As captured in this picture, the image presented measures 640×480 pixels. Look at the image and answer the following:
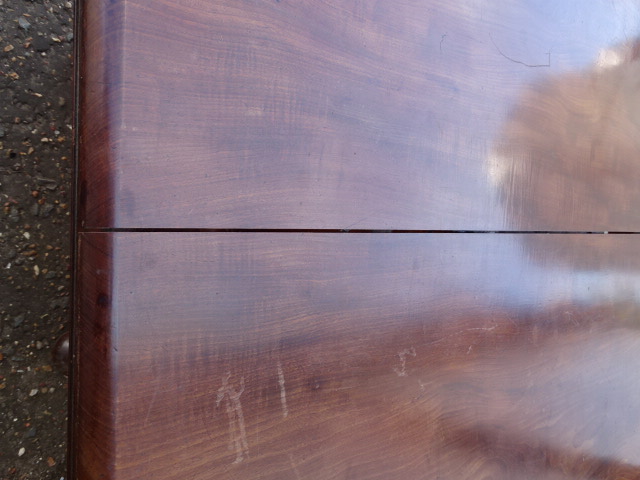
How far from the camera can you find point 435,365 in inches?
23.2

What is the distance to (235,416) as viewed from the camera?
469mm

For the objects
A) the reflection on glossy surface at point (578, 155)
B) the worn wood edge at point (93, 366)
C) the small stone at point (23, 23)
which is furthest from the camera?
the reflection on glossy surface at point (578, 155)

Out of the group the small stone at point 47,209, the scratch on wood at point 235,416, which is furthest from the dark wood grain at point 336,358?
the small stone at point 47,209

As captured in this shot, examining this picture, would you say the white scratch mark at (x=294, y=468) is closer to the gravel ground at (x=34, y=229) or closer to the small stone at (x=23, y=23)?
the gravel ground at (x=34, y=229)

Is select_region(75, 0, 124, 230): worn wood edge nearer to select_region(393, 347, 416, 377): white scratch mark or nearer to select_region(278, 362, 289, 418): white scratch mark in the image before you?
select_region(278, 362, 289, 418): white scratch mark

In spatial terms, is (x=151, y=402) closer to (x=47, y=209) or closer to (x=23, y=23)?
(x=47, y=209)

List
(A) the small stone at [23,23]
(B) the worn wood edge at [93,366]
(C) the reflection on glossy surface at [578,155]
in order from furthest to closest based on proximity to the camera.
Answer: (C) the reflection on glossy surface at [578,155] < (A) the small stone at [23,23] < (B) the worn wood edge at [93,366]

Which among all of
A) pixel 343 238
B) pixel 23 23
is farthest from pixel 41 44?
pixel 343 238

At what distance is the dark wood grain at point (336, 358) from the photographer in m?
0.43

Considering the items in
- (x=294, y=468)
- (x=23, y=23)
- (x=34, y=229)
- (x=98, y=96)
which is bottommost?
(x=294, y=468)

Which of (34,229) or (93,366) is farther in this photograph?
(34,229)

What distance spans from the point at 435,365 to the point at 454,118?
0.34m

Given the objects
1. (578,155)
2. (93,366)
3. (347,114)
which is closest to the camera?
(93,366)

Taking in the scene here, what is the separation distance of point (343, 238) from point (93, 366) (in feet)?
0.99
